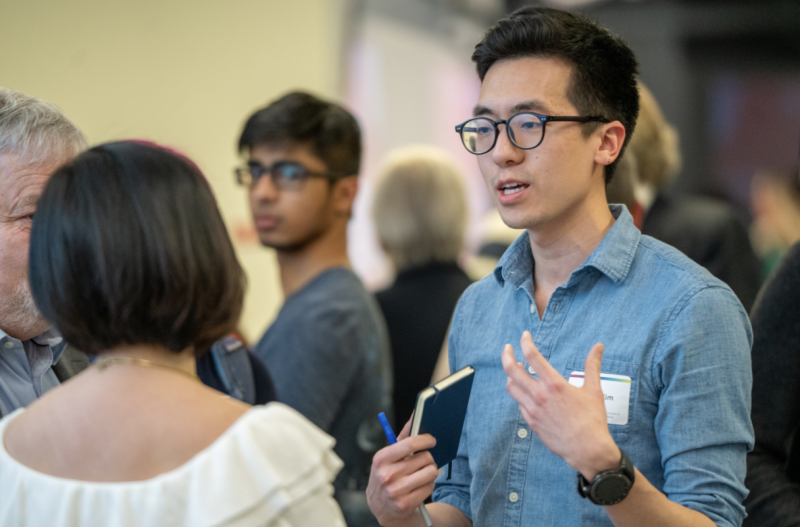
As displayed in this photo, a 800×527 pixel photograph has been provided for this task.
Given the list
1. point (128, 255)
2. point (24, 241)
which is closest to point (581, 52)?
point (128, 255)

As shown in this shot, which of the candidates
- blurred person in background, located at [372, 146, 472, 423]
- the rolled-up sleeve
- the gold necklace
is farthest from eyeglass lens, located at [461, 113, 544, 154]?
blurred person in background, located at [372, 146, 472, 423]

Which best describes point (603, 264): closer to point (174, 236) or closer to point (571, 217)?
point (571, 217)

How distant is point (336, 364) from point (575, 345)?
3.85 feet

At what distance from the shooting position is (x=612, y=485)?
1147 mm

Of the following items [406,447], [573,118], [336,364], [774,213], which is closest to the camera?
[406,447]

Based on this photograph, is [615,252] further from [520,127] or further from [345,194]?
[345,194]

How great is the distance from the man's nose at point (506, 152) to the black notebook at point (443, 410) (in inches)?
16.8

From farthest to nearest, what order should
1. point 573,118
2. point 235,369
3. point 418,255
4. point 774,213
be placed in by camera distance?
point 774,213, point 418,255, point 235,369, point 573,118

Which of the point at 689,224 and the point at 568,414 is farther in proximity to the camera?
the point at 689,224

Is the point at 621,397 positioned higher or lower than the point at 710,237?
higher

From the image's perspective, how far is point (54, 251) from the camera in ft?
3.43

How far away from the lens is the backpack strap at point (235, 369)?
1.89 meters

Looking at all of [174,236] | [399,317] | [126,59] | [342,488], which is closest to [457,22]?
[126,59]

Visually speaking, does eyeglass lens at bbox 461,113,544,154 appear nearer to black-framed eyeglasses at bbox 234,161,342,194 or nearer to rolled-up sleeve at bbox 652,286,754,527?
rolled-up sleeve at bbox 652,286,754,527
